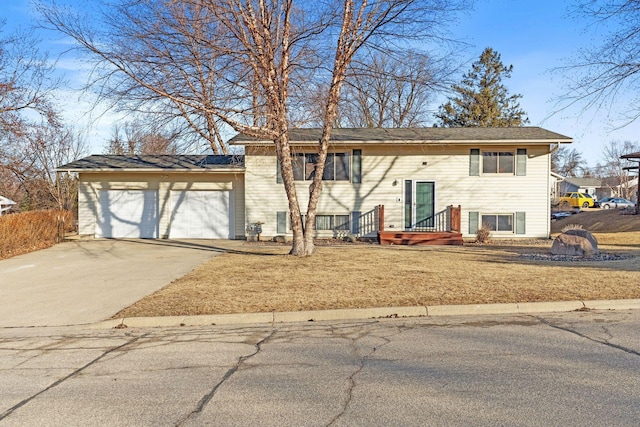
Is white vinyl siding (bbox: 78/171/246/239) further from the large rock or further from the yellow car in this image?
the yellow car

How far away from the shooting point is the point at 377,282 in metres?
10.0

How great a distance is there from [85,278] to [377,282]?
21.8 ft

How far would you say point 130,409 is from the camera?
13.9 ft

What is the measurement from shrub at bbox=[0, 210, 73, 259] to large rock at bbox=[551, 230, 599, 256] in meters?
16.4

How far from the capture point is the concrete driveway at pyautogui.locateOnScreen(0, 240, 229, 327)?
27.4ft

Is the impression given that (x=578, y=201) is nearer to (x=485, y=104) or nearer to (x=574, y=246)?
(x=485, y=104)

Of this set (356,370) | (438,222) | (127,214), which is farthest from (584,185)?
(356,370)

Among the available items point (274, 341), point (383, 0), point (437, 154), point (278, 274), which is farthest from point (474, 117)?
point (274, 341)

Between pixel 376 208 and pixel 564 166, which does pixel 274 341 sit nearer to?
pixel 376 208

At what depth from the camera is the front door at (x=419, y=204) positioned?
21.0 metres

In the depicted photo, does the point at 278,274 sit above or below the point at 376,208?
below

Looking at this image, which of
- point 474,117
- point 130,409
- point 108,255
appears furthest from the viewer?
point 474,117

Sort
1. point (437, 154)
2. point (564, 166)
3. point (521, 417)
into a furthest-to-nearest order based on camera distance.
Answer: point (564, 166) → point (437, 154) → point (521, 417)

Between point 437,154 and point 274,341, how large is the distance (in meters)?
16.0
